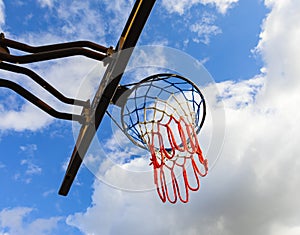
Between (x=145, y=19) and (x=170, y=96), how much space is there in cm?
101

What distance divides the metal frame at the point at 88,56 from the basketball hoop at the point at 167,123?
0.27m

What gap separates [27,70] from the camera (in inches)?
110

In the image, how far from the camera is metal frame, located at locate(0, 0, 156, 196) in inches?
94.7

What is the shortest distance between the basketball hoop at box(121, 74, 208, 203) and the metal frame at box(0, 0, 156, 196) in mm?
274

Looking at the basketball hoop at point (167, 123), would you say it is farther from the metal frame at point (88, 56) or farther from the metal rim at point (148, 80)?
the metal frame at point (88, 56)

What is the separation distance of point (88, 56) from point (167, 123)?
3.04ft

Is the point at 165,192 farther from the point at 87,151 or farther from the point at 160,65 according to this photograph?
the point at 160,65

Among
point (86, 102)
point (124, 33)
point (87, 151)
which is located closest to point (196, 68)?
point (124, 33)

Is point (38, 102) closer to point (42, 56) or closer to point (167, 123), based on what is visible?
point (42, 56)

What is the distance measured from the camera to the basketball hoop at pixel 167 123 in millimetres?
2953

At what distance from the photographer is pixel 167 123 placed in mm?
3092

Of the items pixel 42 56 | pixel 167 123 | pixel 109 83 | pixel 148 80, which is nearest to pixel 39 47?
pixel 42 56

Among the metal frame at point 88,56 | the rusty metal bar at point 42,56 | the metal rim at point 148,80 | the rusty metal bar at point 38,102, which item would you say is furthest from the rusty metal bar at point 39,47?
the metal rim at point 148,80

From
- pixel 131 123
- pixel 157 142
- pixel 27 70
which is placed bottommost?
pixel 157 142
